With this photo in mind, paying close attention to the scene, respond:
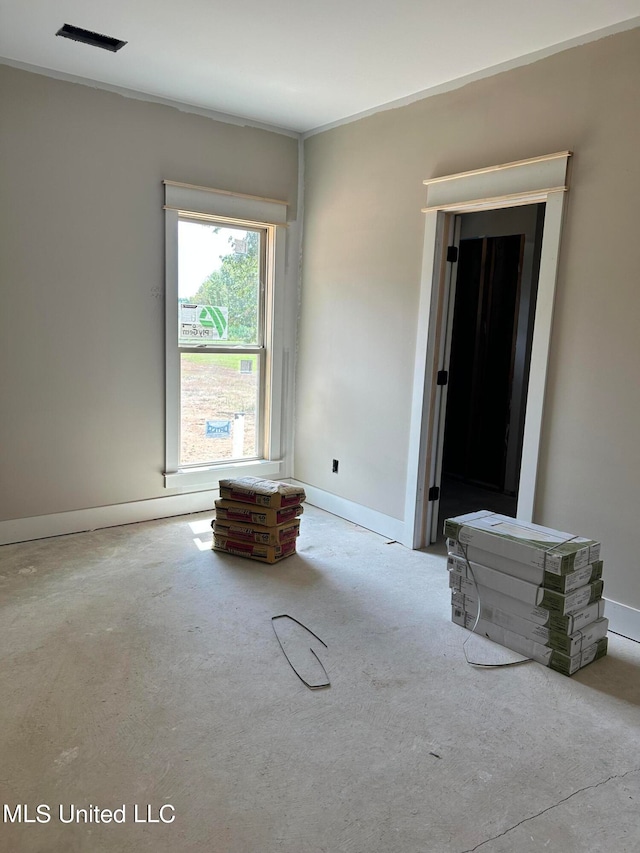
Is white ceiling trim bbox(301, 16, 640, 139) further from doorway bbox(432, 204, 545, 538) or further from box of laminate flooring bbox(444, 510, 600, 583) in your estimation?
box of laminate flooring bbox(444, 510, 600, 583)

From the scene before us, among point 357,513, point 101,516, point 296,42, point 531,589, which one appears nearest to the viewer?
point 531,589

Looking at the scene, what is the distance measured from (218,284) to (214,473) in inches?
55.7

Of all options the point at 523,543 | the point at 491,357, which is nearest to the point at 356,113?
the point at 491,357

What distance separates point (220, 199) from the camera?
4.32m

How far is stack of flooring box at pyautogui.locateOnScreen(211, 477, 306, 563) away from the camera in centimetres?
368

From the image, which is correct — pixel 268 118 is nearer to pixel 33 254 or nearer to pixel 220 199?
pixel 220 199

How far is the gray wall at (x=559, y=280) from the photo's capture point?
2873 millimetres

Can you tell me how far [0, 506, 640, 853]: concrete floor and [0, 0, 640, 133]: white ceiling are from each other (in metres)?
2.85

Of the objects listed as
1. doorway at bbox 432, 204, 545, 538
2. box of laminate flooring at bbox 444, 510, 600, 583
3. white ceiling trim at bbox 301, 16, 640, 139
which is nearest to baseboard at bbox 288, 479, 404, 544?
doorway at bbox 432, 204, 545, 538

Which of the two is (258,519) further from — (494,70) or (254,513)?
(494,70)

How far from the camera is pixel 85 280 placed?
12.8 ft

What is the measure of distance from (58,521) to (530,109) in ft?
12.2

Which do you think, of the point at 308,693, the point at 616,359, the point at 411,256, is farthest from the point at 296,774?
the point at 411,256

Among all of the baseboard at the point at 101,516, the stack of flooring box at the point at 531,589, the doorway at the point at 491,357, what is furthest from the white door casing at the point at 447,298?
the baseboard at the point at 101,516
